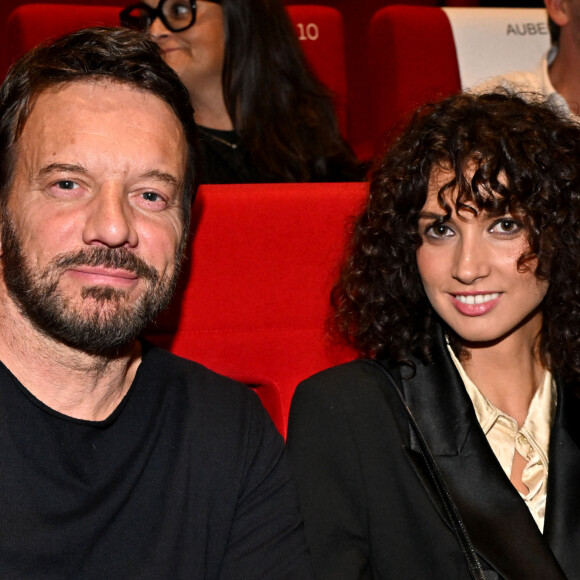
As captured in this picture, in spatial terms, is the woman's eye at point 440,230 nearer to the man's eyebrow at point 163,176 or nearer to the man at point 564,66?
the man's eyebrow at point 163,176

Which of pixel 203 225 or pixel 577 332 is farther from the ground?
pixel 203 225

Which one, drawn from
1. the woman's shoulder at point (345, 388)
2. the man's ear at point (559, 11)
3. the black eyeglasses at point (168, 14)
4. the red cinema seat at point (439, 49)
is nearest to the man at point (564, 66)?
the man's ear at point (559, 11)

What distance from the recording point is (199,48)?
1.76 m

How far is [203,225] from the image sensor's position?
3.68 feet

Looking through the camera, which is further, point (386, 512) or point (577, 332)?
point (577, 332)

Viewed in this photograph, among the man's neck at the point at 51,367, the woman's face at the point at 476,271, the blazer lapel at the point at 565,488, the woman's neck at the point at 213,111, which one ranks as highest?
the woman's neck at the point at 213,111

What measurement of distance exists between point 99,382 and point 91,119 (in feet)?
0.87

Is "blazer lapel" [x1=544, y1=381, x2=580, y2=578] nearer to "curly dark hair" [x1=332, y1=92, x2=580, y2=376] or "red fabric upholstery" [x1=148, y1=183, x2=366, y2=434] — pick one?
"curly dark hair" [x1=332, y1=92, x2=580, y2=376]

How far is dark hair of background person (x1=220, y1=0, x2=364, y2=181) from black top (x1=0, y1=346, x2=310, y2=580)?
770mm

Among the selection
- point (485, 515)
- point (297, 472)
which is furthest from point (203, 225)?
point (485, 515)

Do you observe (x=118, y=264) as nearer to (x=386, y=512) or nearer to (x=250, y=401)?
(x=250, y=401)

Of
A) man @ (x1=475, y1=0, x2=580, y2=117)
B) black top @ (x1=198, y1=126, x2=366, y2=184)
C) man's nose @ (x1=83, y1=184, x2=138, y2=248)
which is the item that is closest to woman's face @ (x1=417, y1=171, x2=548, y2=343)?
man's nose @ (x1=83, y1=184, x2=138, y2=248)

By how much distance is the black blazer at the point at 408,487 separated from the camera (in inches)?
39.7

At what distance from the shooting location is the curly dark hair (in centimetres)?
109
